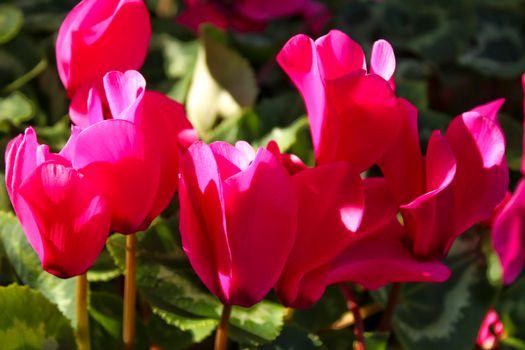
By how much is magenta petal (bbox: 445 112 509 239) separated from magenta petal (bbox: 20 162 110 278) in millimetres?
241

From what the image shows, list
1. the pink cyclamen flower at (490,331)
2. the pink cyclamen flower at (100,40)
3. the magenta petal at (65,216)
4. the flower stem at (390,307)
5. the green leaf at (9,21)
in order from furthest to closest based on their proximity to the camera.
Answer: the green leaf at (9,21) < the pink cyclamen flower at (490,331) < the flower stem at (390,307) < the pink cyclamen flower at (100,40) < the magenta petal at (65,216)

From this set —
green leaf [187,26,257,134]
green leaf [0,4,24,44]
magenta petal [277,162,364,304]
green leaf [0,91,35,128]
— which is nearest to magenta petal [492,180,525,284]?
magenta petal [277,162,364,304]

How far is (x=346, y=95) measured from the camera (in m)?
0.54

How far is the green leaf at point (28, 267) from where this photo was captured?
77 cm

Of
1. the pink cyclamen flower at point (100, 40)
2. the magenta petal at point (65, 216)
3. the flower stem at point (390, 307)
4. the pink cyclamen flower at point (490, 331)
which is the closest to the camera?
the magenta petal at point (65, 216)

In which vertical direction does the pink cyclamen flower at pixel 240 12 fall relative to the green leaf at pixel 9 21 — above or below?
below

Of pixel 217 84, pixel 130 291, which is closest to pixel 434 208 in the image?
pixel 130 291

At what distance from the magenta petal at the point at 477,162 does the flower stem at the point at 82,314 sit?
28 centimetres

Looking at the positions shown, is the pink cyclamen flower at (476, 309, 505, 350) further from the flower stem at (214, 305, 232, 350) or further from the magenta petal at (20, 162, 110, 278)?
the magenta petal at (20, 162, 110, 278)

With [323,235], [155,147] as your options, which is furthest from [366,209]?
[155,147]

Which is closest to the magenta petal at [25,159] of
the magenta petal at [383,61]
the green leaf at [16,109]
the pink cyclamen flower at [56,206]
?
the pink cyclamen flower at [56,206]

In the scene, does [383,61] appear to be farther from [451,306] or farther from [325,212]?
[451,306]

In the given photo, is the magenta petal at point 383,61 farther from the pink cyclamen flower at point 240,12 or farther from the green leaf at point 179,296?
the pink cyclamen flower at point 240,12

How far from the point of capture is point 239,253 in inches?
20.7
